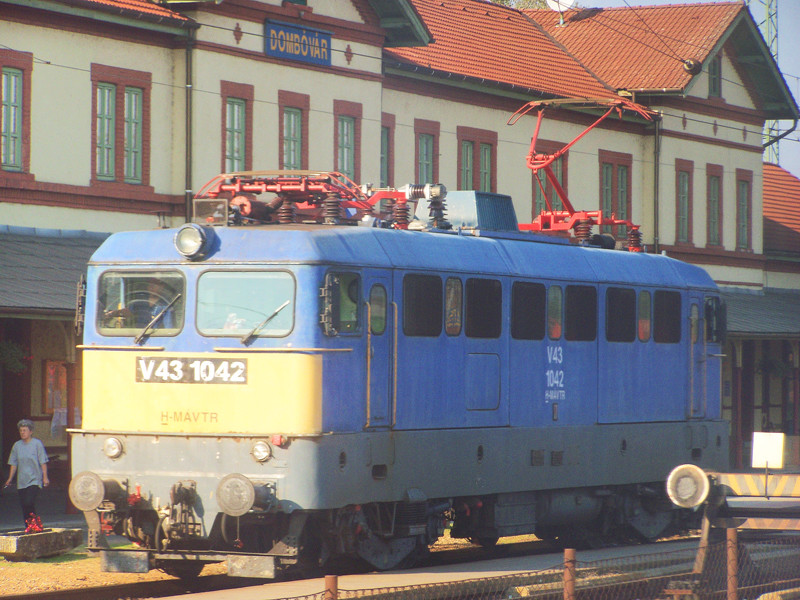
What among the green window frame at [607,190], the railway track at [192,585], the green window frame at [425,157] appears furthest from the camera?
the green window frame at [607,190]

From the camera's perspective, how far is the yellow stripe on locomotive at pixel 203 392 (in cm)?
1279

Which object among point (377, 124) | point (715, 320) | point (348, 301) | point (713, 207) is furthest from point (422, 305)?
point (713, 207)

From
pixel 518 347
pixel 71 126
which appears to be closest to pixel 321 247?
pixel 518 347

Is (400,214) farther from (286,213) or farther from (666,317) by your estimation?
(666,317)

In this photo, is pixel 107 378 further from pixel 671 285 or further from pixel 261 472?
pixel 671 285

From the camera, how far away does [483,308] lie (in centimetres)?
1501

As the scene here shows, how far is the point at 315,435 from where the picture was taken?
12.7m

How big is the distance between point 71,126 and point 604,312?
898cm

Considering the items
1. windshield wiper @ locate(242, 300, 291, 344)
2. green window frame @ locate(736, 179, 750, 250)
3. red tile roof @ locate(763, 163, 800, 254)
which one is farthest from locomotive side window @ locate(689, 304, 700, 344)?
red tile roof @ locate(763, 163, 800, 254)

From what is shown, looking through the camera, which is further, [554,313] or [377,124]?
[377,124]

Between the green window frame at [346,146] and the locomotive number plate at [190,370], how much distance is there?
13.6 m

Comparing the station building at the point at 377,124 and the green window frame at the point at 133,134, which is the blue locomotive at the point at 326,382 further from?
→ the green window frame at the point at 133,134

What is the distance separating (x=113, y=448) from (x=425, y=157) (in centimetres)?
1662

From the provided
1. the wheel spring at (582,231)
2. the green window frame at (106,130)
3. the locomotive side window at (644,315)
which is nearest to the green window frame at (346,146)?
the green window frame at (106,130)
